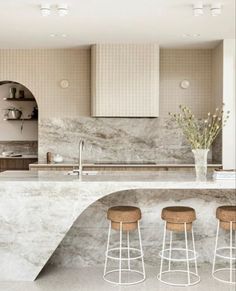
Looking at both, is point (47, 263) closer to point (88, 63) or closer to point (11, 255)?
point (11, 255)

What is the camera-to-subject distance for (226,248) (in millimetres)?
Answer: 4688

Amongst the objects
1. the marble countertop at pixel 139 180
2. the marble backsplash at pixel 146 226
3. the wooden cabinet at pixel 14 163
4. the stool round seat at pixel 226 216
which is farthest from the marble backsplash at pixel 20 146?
the stool round seat at pixel 226 216

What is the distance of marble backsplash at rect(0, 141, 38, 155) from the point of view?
28.1 feet

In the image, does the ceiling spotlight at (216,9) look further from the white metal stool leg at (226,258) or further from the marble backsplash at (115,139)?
the marble backsplash at (115,139)

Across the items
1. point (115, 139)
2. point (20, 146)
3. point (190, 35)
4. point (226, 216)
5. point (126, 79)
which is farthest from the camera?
point (20, 146)

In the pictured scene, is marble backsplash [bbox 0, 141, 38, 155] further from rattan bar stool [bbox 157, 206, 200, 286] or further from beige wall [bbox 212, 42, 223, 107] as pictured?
rattan bar stool [bbox 157, 206, 200, 286]

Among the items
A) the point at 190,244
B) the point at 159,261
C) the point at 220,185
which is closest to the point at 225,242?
the point at 190,244

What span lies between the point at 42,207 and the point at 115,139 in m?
3.33

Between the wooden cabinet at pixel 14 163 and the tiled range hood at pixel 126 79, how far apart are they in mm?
1722

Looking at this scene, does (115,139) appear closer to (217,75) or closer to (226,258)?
(217,75)

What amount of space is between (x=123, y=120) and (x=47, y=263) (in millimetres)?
3177

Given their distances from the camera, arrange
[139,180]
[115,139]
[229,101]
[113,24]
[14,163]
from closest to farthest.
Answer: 1. [139,180]
2. [113,24]
3. [229,101]
4. [115,139]
5. [14,163]

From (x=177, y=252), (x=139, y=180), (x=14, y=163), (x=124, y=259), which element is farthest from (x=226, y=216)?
(x=14, y=163)

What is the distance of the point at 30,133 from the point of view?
8.64 m
